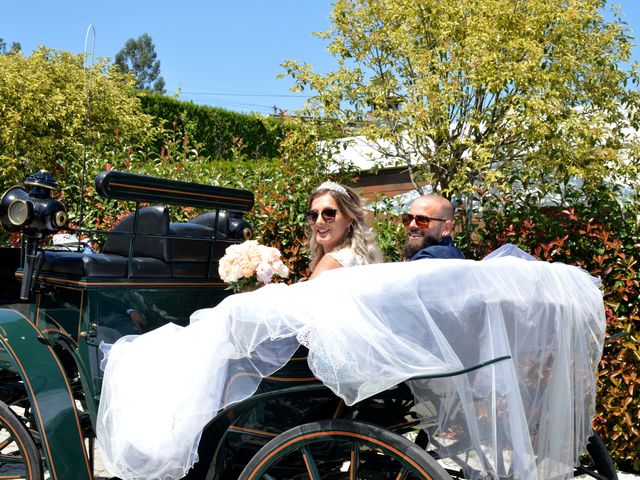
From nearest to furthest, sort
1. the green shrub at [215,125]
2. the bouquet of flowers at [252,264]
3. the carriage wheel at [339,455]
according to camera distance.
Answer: the carriage wheel at [339,455], the bouquet of flowers at [252,264], the green shrub at [215,125]

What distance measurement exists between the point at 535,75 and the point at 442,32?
2.65 feet

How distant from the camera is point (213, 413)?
89.0 inches

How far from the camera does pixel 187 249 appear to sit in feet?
11.4

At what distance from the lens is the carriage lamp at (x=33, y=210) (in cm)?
301

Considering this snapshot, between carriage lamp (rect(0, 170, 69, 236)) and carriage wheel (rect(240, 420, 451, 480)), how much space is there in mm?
1479

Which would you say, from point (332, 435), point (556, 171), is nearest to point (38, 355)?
point (332, 435)

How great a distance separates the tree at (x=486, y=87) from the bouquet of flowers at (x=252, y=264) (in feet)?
5.82

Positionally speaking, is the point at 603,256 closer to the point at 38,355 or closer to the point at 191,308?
the point at 191,308

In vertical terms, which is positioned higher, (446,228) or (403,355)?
(446,228)

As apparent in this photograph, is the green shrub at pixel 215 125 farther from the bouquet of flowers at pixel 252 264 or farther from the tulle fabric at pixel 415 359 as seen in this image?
the tulle fabric at pixel 415 359

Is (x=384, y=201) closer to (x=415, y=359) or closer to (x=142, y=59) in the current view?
(x=415, y=359)

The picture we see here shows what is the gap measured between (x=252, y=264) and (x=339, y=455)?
0.90 m

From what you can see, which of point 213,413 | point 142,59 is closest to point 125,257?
point 213,413

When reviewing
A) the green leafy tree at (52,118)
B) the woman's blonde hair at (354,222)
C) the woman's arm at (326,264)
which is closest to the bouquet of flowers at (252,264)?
the woman's arm at (326,264)
